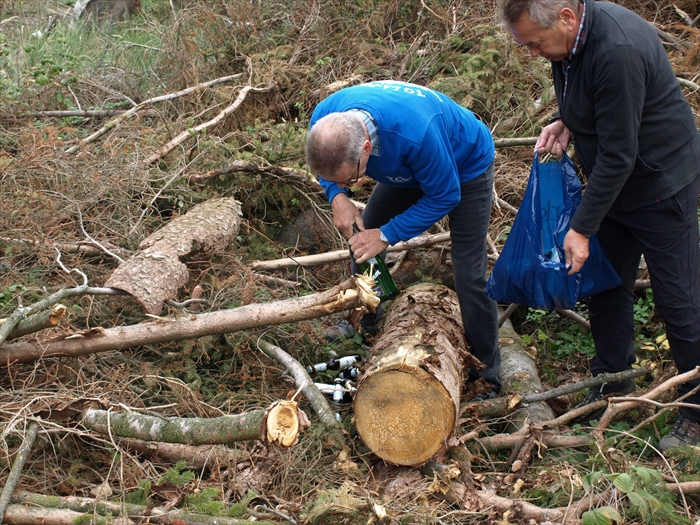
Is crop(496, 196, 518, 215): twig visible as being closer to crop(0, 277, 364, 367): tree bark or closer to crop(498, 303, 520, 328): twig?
crop(498, 303, 520, 328): twig

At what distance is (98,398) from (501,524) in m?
1.77

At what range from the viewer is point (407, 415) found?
2867 millimetres

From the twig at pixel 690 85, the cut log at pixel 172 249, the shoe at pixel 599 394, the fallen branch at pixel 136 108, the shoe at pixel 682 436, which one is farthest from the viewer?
the fallen branch at pixel 136 108

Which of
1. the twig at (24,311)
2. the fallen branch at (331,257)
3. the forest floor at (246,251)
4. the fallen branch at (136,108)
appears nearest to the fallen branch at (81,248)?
the forest floor at (246,251)

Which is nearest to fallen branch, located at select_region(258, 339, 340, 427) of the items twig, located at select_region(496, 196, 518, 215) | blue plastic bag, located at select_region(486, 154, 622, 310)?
blue plastic bag, located at select_region(486, 154, 622, 310)

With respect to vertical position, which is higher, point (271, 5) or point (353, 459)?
point (271, 5)

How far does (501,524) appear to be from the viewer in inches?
98.3

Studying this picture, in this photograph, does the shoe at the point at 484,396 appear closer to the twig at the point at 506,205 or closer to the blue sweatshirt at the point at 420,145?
the blue sweatshirt at the point at 420,145

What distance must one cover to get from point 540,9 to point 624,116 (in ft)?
1.68

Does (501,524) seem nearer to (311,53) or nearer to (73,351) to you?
(73,351)

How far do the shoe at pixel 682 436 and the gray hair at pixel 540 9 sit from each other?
1.90 metres

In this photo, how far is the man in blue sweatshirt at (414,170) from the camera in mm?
2756

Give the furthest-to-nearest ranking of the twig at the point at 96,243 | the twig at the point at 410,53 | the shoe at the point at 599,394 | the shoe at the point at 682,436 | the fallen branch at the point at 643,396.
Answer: the twig at the point at 410,53 → the twig at the point at 96,243 → the shoe at the point at 599,394 → the shoe at the point at 682,436 → the fallen branch at the point at 643,396

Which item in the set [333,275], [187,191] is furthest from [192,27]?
[333,275]
